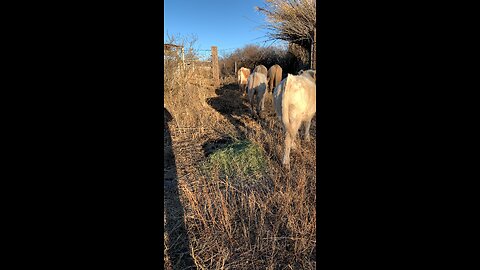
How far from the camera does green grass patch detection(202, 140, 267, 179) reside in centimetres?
367

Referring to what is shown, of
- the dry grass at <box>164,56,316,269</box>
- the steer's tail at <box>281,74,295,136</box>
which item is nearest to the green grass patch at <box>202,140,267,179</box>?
the dry grass at <box>164,56,316,269</box>

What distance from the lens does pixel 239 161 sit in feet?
13.2

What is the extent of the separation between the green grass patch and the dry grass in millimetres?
15

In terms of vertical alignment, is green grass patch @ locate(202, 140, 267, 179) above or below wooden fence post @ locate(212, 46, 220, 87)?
below

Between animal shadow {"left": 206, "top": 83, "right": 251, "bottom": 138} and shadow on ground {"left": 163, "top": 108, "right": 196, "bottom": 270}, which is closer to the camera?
shadow on ground {"left": 163, "top": 108, "right": 196, "bottom": 270}

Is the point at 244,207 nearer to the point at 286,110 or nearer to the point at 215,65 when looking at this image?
the point at 286,110

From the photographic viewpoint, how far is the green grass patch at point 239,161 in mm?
3672

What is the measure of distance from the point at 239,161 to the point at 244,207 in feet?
4.56

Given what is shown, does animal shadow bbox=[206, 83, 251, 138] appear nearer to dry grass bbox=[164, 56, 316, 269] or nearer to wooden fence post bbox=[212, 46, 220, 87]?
dry grass bbox=[164, 56, 316, 269]

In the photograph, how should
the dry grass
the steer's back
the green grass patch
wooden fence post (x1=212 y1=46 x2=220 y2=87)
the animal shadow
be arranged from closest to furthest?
the dry grass, the green grass patch, the steer's back, the animal shadow, wooden fence post (x1=212 y1=46 x2=220 y2=87)
